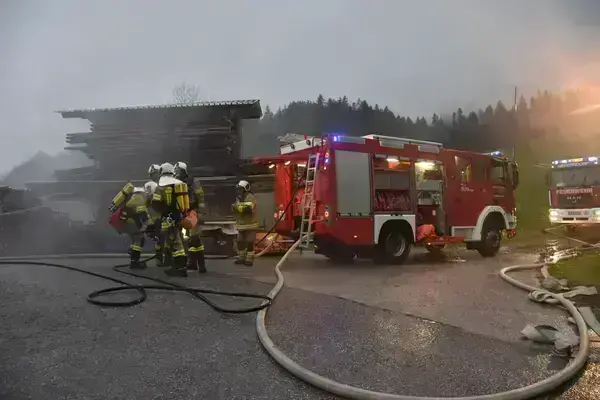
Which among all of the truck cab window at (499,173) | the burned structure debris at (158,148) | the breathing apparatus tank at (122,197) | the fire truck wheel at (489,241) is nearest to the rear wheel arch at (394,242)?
the fire truck wheel at (489,241)

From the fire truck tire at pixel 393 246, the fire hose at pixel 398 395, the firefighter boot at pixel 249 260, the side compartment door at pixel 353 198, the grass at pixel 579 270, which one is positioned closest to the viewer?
the fire hose at pixel 398 395

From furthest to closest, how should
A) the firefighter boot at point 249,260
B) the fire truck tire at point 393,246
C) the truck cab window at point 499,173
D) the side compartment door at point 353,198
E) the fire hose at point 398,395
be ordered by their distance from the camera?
the truck cab window at point 499,173 < the fire truck tire at point 393,246 < the side compartment door at point 353,198 < the firefighter boot at point 249,260 < the fire hose at point 398,395

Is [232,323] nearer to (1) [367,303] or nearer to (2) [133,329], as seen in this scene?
(2) [133,329]

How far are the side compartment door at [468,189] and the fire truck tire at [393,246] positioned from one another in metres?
1.40

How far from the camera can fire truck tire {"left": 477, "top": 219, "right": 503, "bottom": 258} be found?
979 cm

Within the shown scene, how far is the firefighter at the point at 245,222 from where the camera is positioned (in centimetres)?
756

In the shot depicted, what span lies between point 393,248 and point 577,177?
8.49 metres

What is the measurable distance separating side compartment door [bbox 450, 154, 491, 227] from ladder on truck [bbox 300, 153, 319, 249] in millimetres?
2991

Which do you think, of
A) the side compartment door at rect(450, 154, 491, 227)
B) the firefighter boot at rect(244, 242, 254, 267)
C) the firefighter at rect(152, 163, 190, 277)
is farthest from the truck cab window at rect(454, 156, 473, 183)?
the firefighter at rect(152, 163, 190, 277)

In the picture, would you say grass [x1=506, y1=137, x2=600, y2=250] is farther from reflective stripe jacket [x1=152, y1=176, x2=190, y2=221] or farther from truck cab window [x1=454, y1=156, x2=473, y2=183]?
reflective stripe jacket [x1=152, y1=176, x2=190, y2=221]

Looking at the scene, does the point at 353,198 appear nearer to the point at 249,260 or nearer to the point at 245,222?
the point at 245,222

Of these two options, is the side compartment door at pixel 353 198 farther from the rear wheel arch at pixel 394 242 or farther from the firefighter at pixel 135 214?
the firefighter at pixel 135 214

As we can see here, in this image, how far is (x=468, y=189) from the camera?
9.55 meters

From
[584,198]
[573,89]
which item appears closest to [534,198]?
[584,198]
